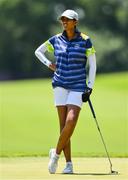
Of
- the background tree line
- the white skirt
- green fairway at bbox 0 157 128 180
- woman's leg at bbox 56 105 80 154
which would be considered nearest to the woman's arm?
the white skirt

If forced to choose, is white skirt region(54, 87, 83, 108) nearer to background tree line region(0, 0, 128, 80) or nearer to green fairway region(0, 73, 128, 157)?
green fairway region(0, 73, 128, 157)

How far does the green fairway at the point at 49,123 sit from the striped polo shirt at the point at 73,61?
416cm

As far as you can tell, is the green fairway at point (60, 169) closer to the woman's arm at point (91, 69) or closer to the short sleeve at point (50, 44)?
the woman's arm at point (91, 69)

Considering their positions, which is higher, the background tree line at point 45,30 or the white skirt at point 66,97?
the white skirt at point 66,97

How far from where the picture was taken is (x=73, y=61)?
10.5m

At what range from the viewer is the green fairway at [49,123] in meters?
20.0

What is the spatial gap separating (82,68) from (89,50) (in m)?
0.23

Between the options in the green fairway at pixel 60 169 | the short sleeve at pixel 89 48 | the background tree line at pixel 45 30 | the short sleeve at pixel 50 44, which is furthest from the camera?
the background tree line at pixel 45 30

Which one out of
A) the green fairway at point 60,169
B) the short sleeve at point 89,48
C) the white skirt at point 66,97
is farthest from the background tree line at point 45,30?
the short sleeve at point 89,48

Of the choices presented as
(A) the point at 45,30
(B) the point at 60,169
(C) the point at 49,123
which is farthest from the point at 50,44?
(A) the point at 45,30

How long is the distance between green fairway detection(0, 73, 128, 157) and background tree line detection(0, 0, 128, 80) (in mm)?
44618

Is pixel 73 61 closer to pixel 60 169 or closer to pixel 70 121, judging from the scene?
pixel 70 121

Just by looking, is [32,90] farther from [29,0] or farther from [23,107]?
[29,0]

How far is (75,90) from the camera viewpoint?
1060 cm
